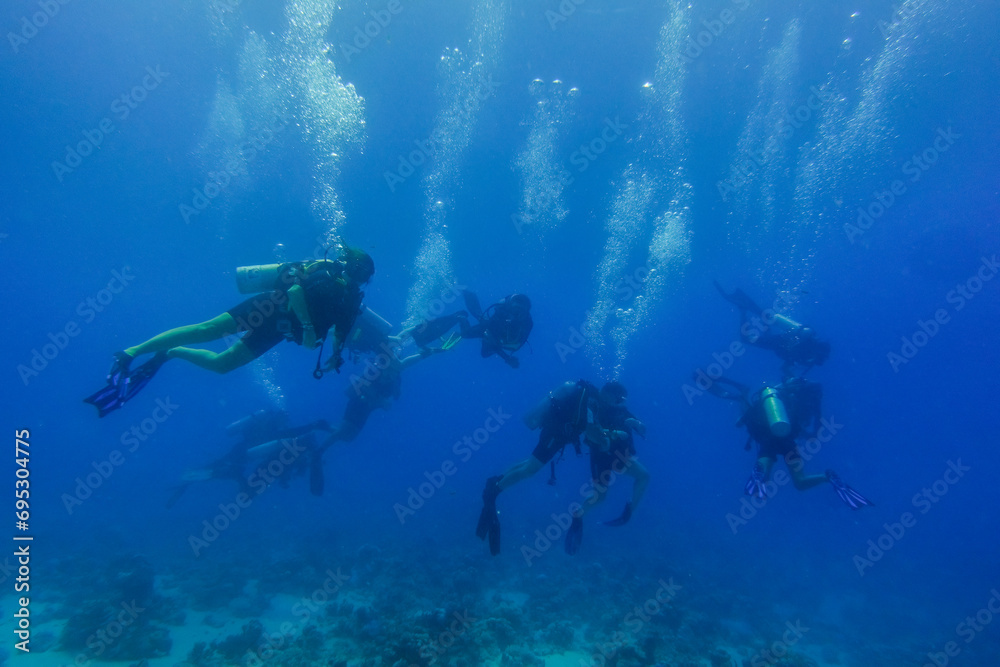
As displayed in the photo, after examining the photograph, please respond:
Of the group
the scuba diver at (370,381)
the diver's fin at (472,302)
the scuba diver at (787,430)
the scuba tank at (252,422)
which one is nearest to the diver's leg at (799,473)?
the scuba diver at (787,430)

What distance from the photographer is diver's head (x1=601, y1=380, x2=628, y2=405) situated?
23.6 ft

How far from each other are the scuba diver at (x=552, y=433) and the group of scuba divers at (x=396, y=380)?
18mm

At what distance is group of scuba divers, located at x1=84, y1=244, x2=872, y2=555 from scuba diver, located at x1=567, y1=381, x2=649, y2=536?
0.02 m

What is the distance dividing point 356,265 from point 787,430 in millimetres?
8693

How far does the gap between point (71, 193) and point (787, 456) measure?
74.2m

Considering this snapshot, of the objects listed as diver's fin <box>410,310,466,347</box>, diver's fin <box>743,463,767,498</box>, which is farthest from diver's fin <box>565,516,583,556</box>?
diver's fin <box>410,310,466,347</box>

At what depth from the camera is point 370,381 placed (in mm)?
12969

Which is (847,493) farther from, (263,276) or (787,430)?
(263,276)

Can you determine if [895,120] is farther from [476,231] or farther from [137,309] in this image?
[137,309]

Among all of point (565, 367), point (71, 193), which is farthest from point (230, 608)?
point (565, 367)

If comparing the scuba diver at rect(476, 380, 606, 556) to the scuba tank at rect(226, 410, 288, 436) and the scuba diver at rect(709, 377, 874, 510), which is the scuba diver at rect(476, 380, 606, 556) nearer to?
the scuba diver at rect(709, 377, 874, 510)

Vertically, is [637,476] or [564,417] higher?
[564,417]

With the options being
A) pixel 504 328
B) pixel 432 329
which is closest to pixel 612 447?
pixel 504 328

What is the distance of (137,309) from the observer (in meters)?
115
